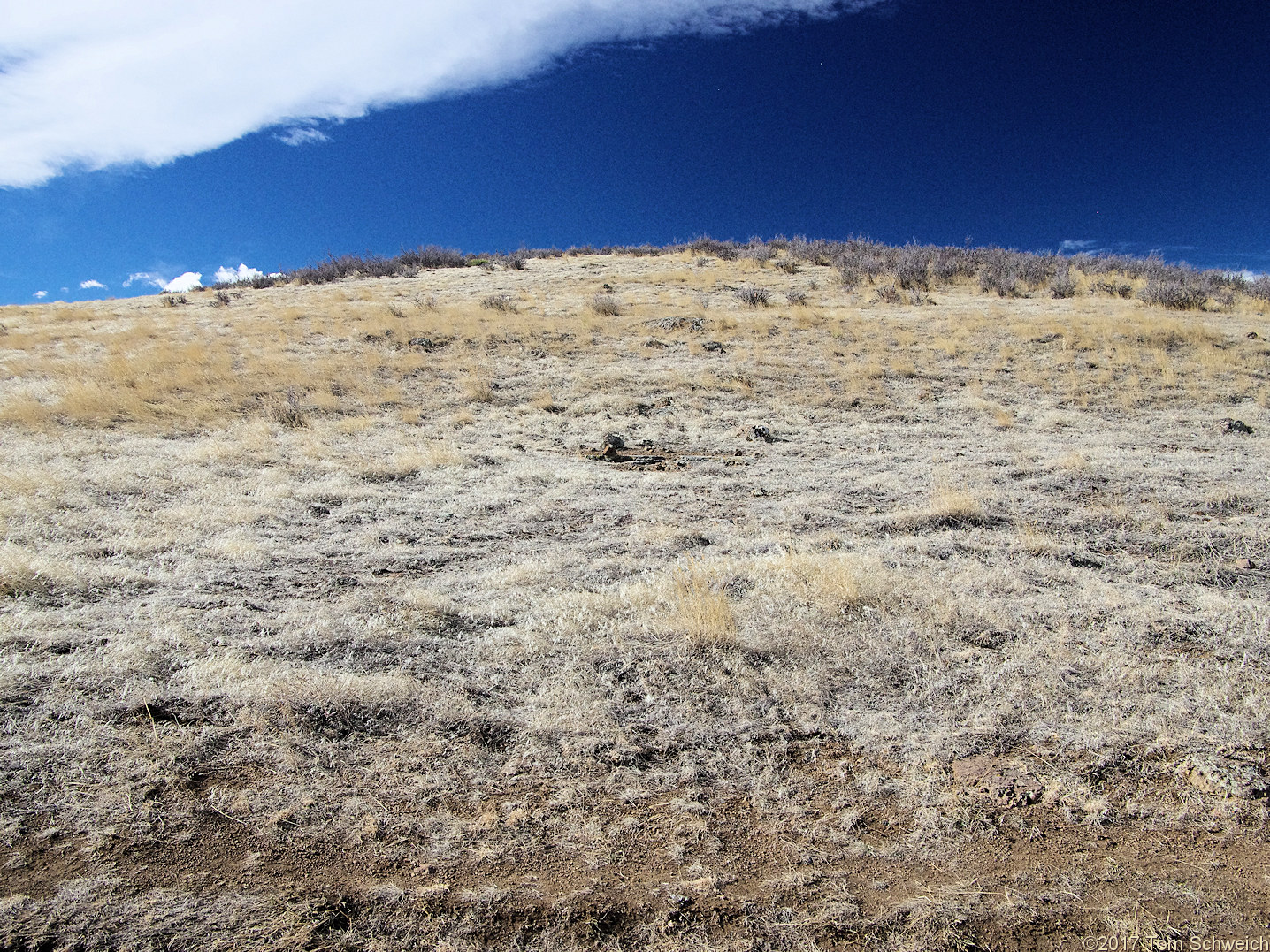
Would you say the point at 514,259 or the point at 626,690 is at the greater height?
the point at 514,259

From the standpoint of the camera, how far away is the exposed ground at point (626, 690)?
2516mm

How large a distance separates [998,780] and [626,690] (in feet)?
6.30

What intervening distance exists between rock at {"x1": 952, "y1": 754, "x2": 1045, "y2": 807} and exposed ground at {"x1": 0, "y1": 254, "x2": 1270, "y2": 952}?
0.06 ft

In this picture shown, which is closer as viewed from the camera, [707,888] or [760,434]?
[707,888]

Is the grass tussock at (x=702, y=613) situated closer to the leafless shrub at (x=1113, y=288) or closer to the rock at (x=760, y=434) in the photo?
the rock at (x=760, y=434)

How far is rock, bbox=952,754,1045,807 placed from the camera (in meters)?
3.08

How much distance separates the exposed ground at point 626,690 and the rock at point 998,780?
0.06ft

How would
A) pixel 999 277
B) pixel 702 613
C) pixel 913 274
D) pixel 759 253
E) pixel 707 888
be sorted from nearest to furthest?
pixel 707 888, pixel 702 613, pixel 999 277, pixel 913 274, pixel 759 253

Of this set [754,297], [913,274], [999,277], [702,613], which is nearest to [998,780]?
[702,613]

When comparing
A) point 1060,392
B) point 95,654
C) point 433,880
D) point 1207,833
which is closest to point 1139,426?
point 1060,392

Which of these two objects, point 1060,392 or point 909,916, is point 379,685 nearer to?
point 909,916

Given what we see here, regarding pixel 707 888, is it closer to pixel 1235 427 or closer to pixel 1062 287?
pixel 1235 427

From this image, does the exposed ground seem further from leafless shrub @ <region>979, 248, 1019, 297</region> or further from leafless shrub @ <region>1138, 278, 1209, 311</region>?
leafless shrub @ <region>979, 248, 1019, 297</region>

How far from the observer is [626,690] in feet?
12.6
